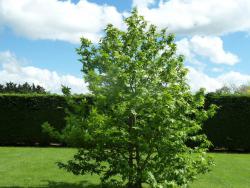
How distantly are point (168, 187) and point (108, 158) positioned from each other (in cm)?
167

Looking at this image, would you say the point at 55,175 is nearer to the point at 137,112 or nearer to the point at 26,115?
A: the point at 137,112

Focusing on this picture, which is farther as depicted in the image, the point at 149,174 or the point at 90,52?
the point at 90,52

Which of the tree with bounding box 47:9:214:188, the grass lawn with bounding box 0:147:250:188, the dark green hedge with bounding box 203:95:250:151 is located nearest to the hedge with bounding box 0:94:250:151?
the dark green hedge with bounding box 203:95:250:151

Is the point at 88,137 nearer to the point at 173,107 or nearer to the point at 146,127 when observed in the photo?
the point at 146,127

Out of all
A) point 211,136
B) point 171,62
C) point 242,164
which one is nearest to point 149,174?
point 171,62

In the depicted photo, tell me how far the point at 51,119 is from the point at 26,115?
4.57ft

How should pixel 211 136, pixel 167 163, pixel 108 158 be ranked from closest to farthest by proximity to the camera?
pixel 167 163
pixel 108 158
pixel 211 136

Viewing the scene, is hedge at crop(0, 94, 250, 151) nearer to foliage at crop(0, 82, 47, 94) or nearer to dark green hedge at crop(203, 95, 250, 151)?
dark green hedge at crop(203, 95, 250, 151)

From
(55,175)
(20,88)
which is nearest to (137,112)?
(55,175)

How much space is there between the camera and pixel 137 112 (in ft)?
30.2

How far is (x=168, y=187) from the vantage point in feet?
29.5

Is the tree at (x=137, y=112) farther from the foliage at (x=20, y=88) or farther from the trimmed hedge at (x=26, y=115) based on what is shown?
the foliage at (x=20, y=88)

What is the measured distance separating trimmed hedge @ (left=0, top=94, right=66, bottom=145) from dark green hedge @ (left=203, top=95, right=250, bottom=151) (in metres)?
7.98

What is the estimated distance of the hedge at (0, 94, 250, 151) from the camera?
21.8 meters
